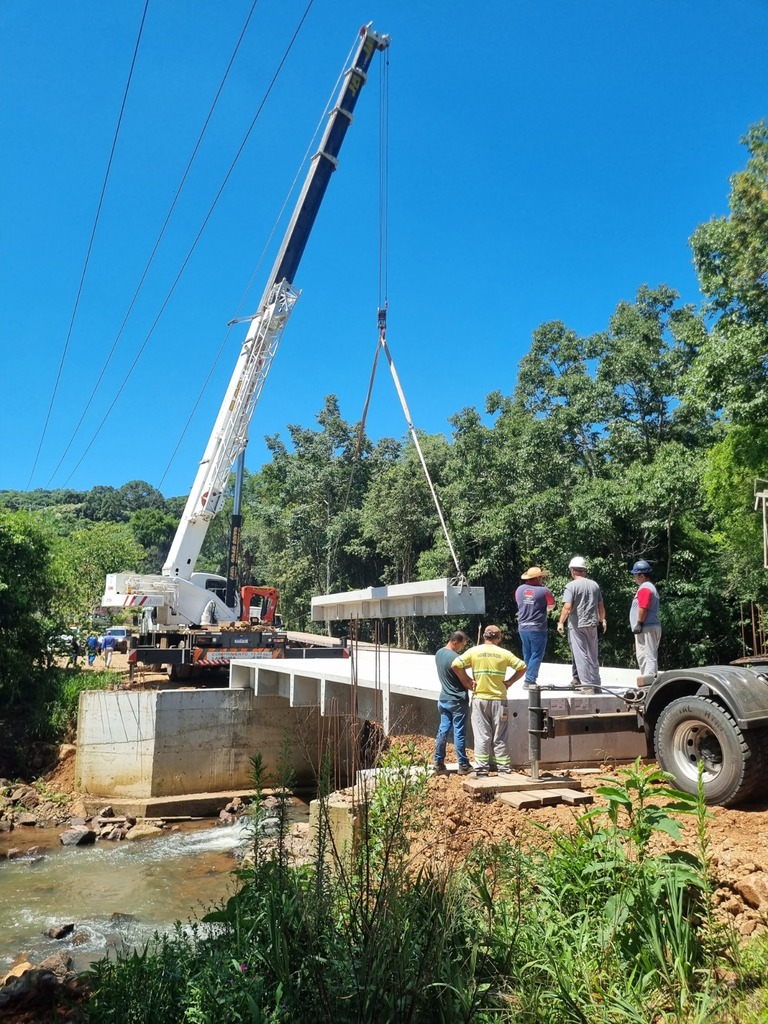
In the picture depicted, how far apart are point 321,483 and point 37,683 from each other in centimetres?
2244

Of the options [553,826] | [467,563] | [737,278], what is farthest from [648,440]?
[553,826]

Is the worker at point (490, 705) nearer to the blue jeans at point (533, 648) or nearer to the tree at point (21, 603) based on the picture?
the blue jeans at point (533, 648)

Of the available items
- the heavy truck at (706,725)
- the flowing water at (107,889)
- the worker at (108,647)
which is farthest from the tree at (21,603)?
the heavy truck at (706,725)

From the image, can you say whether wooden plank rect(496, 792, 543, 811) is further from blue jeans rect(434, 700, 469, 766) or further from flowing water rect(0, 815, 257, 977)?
flowing water rect(0, 815, 257, 977)

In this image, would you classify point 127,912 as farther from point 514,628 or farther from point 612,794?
point 514,628

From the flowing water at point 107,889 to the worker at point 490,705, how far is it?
13.0 feet

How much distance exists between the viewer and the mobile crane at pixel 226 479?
17.8 m

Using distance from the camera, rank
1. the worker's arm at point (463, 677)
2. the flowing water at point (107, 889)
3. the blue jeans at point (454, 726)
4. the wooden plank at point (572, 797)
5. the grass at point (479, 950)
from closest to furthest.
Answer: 1. the grass at point (479, 950)
2. the wooden plank at point (572, 797)
3. the worker's arm at point (463, 677)
4. the blue jeans at point (454, 726)
5. the flowing water at point (107, 889)

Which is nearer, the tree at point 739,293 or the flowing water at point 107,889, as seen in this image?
the flowing water at point 107,889

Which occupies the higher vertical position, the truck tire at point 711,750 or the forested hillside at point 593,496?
the forested hillside at point 593,496

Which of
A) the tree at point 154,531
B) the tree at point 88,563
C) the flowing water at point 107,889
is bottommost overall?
the flowing water at point 107,889

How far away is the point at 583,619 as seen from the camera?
820 cm

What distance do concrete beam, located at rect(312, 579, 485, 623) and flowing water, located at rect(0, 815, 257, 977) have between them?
132 inches

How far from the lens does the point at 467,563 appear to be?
2872cm
